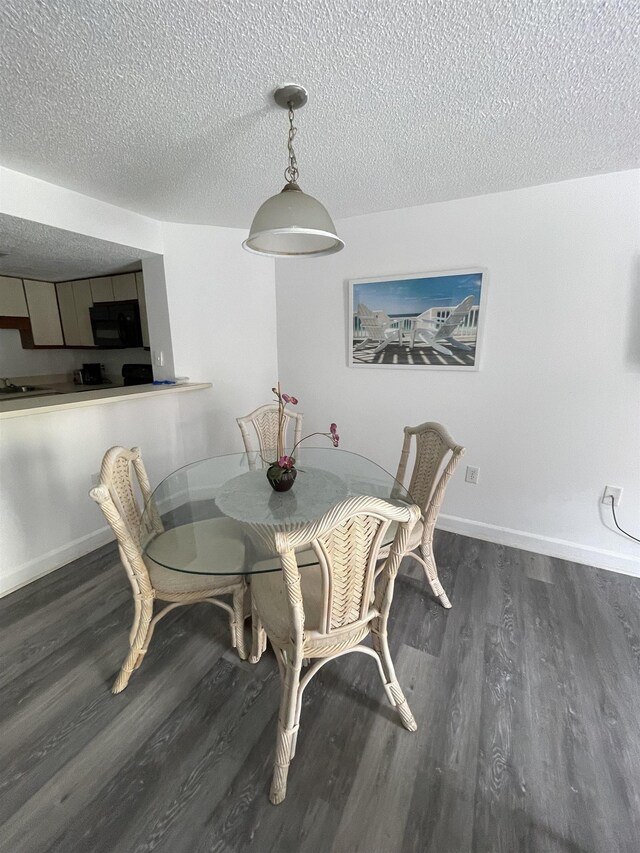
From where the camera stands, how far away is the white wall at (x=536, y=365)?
201 cm

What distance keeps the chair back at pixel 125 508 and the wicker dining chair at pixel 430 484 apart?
1038 mm

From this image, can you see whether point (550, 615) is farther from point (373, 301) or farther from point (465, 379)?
point (373, 301)

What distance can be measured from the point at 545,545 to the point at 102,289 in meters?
4.30

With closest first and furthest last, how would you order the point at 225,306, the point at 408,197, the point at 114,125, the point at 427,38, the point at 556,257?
the point at 427,38, the point at 114,125, the point at 556,257, the point at 408,197, the point at 225,306

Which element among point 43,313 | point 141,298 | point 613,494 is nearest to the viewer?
point 613,494

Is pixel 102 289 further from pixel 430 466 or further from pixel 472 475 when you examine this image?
pixel 472 475

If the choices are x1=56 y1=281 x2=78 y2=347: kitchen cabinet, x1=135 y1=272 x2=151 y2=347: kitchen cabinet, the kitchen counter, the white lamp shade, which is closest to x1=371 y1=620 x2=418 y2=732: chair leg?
the white lamp shade

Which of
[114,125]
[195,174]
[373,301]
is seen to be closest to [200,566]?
[114,125]

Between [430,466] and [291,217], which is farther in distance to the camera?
[430,466]

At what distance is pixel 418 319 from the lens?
2506mm

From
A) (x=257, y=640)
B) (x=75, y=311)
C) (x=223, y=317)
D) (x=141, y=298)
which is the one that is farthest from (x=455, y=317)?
(x=75, y=311)

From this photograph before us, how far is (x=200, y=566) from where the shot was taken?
1.32m

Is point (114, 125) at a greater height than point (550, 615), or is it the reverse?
point (114, 125)

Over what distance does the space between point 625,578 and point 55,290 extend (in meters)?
5.43
